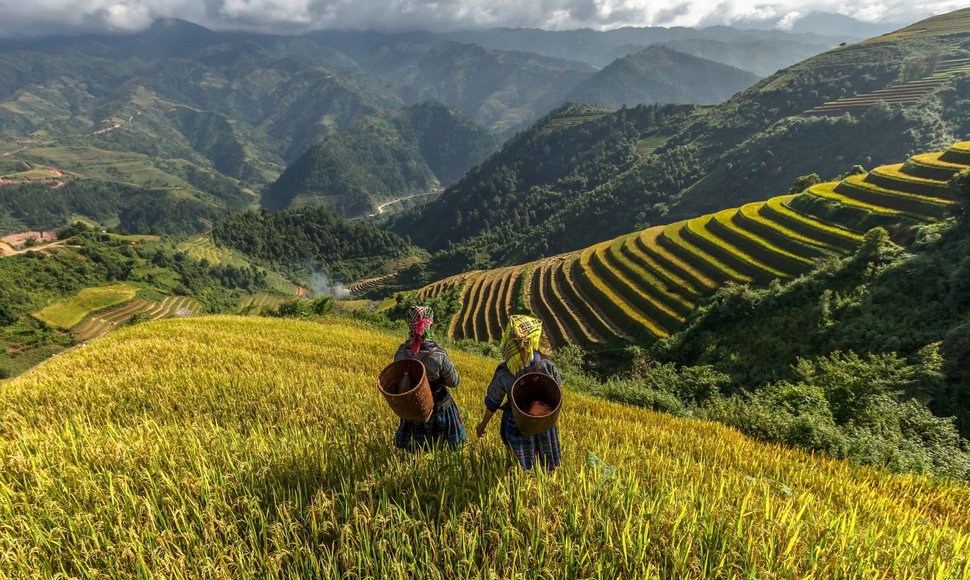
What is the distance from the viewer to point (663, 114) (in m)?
180

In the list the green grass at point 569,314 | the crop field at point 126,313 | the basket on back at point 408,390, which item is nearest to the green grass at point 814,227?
the green grass at point 569,314

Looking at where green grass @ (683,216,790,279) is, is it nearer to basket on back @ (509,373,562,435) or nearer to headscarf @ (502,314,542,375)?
headscarf @ (502,314,542,375)

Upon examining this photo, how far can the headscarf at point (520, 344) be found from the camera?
3953 mm

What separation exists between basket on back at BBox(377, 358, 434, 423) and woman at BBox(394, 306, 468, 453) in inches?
13.2

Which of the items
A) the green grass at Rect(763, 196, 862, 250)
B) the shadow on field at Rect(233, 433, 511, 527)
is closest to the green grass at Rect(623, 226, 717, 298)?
the green grass at Rect(763, 196, 862, 250)

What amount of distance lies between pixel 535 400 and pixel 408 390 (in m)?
1.21

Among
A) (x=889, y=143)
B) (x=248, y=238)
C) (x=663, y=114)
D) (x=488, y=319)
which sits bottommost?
(x=488, y=319)

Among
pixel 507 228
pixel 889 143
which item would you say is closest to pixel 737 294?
pixel 889 143

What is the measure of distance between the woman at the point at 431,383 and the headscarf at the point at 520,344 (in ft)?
2.16

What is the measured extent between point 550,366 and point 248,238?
17364 centimetres

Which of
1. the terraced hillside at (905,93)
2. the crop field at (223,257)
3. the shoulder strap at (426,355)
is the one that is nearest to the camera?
the shoulder strap at (426,355)

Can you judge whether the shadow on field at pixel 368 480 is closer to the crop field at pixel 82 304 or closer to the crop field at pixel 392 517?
the crop field at pixel 392 517

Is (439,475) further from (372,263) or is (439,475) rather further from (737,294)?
(372,263)

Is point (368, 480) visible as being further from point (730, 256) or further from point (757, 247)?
point (757, 247)
